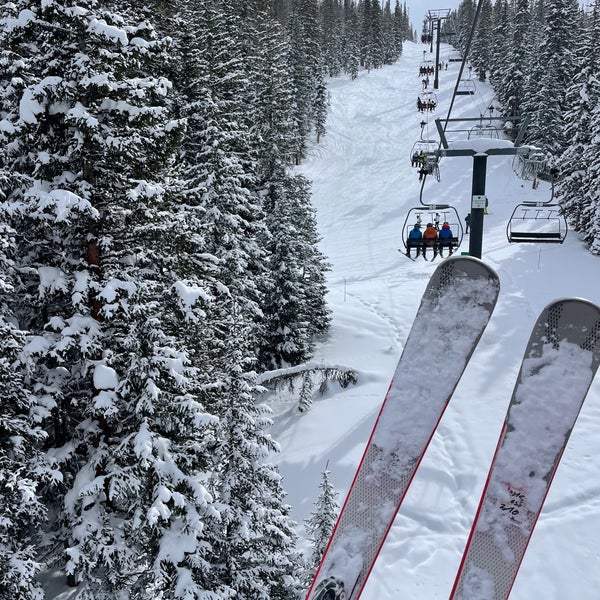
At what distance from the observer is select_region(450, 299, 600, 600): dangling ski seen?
197 inches

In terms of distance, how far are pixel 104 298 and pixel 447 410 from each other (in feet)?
44.2

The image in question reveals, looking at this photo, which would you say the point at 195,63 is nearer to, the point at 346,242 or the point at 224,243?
the point at 224,243

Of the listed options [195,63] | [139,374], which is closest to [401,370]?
[139,374]

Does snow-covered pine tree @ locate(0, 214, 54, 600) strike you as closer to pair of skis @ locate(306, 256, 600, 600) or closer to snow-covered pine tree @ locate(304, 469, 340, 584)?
pair of skis @ locate(306, 256, 600, 600)

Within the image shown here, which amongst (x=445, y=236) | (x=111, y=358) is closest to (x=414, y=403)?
(x=111, y=358)

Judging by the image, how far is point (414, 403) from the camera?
19.0 feet

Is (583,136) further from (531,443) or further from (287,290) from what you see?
(531,443)

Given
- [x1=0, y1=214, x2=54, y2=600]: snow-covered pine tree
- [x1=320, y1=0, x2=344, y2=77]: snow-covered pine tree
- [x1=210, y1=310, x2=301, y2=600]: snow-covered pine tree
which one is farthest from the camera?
[x1=320, y1=0, x2=344, y2=77]: snow-covered pine tree

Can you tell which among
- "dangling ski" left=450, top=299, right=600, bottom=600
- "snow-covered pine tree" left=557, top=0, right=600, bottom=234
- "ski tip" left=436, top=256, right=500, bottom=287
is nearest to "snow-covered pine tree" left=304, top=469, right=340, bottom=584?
"dangling ski" left=450, top=299, right=600, bottom=600

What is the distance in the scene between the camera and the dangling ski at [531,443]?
4992 millimetres

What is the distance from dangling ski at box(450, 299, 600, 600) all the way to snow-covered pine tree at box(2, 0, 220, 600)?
4.54 meters

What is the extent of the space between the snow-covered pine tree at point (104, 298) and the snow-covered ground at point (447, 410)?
21.8ft

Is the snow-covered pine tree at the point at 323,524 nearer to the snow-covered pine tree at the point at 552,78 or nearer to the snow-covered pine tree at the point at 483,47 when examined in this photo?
the snow-covered pine tree at the point at 552,78

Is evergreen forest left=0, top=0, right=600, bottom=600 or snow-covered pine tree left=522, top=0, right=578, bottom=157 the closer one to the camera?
evergreen forest left=0, top=0, right=600, bottom=600
